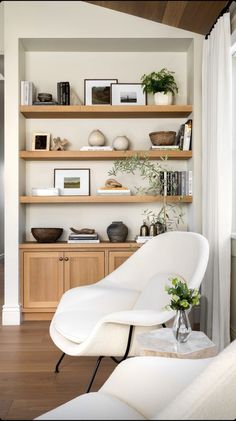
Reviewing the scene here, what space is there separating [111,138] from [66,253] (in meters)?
1.25

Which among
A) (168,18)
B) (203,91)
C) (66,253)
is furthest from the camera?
(66,253)

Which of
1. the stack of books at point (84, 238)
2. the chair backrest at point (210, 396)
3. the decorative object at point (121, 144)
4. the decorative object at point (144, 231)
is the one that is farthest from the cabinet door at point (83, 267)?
the chair backrest at point (210, 396)

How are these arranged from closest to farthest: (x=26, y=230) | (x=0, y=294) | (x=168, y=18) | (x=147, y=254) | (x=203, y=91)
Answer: (x=168, y=18), (x=147, y=254), (x=203, y=91), (x=26, y=230), (x=0, y=294)

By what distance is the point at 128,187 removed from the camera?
463 cm

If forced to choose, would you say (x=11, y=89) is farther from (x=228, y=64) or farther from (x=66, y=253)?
(x=228, y=64)

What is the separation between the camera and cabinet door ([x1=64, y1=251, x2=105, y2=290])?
4.24m

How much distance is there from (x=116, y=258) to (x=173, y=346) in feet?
7.49

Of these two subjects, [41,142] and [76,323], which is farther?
[41,142]

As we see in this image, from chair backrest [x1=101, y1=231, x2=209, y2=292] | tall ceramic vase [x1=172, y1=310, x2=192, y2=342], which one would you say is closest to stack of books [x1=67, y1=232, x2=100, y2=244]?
chair backrest [x1=101, y1=231, x2=209, y2=292]

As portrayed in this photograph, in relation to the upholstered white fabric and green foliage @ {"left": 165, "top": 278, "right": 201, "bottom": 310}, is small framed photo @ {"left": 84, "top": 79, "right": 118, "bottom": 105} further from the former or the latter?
green foliage @ {"left": 165, "top": 278, "right": 201, "bottom": 310}

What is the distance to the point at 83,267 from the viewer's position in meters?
4.25

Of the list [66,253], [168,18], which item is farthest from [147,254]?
[168,18]

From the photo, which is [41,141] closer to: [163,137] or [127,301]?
[163,137]

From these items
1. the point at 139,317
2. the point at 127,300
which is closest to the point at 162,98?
the point at 127,300
